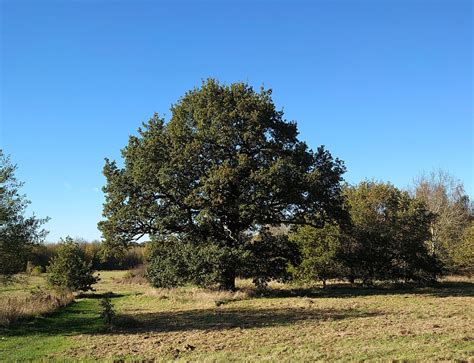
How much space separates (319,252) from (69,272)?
66.7ft

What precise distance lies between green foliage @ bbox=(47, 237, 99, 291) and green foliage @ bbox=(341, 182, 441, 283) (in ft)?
70.0

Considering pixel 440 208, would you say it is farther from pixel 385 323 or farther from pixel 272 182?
pixel 385 323

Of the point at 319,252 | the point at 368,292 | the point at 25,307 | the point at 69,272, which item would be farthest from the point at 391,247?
the point at 25,307

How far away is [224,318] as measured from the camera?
762 inches

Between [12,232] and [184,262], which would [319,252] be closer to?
[184,262]

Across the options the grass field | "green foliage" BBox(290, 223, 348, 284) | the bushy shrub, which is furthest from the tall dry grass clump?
"green foliage" BBox(290, 223, 348, 284)

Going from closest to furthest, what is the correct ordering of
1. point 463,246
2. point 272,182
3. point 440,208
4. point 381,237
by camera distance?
point 272,182 → point 381,237 → point 463,246 → point 440,208

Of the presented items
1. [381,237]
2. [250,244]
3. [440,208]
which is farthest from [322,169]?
[440,208]

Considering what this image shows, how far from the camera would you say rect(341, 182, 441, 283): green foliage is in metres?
34.5

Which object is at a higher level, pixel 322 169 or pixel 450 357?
pixel 322 169

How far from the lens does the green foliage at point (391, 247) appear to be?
3453cm

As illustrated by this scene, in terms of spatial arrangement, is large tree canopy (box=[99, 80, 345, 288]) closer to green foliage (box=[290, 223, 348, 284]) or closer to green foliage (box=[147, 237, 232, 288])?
green foliage (box=[147, 237, 232, 288])

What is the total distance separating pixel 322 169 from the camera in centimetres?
2917

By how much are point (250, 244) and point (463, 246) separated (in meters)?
22.3
